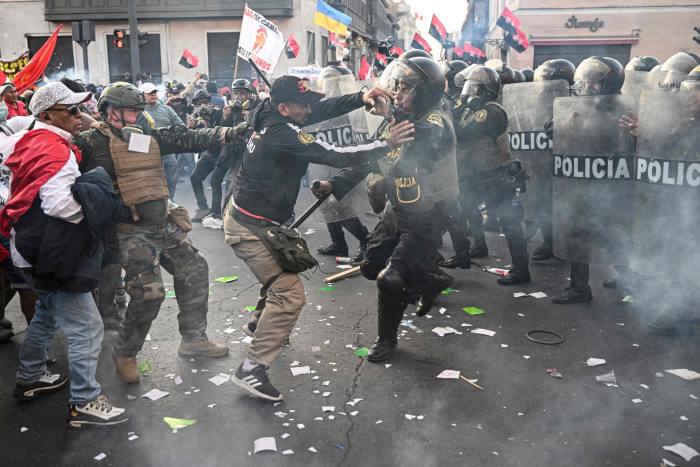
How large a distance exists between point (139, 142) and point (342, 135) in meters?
3.12

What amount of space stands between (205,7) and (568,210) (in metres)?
26.1

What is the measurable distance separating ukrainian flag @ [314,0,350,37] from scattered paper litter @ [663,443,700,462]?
11594mm

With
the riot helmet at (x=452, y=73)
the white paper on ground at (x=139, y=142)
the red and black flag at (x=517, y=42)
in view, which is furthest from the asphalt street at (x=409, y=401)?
the red and black flag at (x=517, y=42)

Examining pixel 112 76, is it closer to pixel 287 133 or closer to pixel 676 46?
pixel 676 46

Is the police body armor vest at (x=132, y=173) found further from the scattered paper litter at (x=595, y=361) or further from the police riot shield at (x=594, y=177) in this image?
the police riot shield at (x=594, y=177)

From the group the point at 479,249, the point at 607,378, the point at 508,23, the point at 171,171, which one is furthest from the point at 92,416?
the point at 508,23

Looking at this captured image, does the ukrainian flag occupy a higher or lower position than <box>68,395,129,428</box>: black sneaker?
higher

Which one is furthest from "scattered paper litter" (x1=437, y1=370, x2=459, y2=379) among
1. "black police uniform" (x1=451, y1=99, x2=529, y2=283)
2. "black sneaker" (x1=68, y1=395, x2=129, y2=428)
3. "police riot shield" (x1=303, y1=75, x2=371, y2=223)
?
"police riot shield" (x1=303, y1=75, x2=371, y2=223)

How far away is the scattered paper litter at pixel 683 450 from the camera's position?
3365mm

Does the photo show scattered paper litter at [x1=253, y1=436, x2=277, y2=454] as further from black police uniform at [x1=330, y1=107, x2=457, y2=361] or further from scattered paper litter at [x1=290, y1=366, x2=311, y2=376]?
black police uniform at [x1=330, y1=107, x2=457, y2=361]

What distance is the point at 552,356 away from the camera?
4.72 metres

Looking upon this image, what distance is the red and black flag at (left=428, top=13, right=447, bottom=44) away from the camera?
16.1m

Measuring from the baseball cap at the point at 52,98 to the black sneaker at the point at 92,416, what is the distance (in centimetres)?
176

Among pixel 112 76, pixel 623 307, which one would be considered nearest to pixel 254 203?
pixel 623 307
